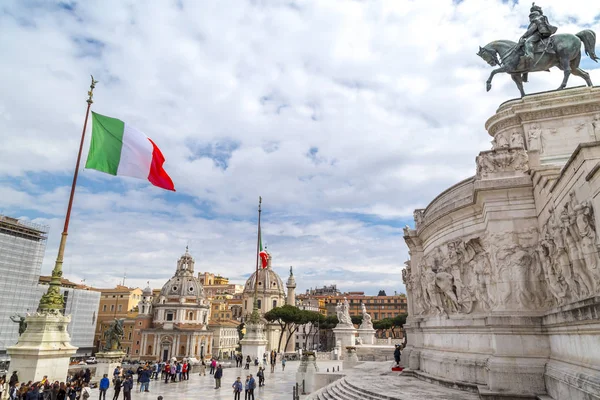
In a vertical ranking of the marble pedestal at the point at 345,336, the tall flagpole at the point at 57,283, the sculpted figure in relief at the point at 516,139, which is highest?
the sculpted figure in relief at the point at 516,139

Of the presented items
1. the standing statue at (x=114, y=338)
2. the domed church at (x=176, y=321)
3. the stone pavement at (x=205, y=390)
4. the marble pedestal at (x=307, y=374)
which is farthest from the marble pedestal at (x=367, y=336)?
the domed church at (x=176, y=321)

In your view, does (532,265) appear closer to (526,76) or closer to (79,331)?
(526,76)

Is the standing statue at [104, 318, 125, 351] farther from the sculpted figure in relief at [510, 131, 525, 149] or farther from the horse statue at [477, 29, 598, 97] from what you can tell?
the horse statue at [477, 29, 598, 97]

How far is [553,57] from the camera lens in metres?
15.1

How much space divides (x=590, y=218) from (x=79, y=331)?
252 ft

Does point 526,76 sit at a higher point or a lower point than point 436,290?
higher

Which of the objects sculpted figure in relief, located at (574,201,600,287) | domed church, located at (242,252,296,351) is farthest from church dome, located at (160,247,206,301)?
sculpted figure in relief, located at (574,201,600,287)

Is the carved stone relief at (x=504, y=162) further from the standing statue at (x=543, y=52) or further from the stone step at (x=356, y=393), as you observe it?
the stone step at (x=356, y=393)

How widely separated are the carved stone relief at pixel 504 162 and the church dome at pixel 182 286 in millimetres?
88242

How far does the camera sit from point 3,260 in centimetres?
4922

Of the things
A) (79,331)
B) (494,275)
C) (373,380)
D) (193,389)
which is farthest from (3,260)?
(494,275)

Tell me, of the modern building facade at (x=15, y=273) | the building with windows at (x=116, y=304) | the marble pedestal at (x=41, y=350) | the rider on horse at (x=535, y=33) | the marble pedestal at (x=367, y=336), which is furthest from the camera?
the building with windows at (x=116, y=304)

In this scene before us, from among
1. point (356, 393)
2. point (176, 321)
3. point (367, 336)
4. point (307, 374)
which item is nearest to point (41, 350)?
point (356, 393)

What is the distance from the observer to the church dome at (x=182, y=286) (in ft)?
304
